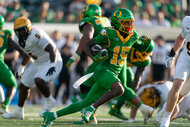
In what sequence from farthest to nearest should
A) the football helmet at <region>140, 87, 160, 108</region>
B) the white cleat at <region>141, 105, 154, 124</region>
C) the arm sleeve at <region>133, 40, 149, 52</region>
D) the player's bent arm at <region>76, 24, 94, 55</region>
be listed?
the football helmet at <region>140, 87, 160, 108</region> < the player's bent arm at <region>76, 24, 94, 55</region> < the white cleat at <region>141, 105, 154, 124</region> < the arm sleeve at <region>133, 40, 149, 52</region>

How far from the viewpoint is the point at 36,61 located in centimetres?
701

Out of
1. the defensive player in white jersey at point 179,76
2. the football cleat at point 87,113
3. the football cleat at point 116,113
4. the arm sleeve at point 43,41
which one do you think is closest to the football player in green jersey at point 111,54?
the football cleat at point 87,113

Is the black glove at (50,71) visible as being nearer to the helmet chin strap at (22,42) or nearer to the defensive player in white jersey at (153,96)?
the helmet chin strap at (22,42)

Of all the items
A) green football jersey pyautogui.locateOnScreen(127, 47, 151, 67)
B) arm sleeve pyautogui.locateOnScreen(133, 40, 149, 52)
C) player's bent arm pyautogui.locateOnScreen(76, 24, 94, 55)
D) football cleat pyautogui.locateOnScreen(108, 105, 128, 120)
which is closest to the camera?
arm sleeve pyautogui.locateOnScreen(133, 40, 149, 52)

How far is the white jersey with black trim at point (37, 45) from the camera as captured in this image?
6.75 m

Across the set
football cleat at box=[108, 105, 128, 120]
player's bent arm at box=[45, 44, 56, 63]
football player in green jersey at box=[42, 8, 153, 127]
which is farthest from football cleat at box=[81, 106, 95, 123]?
football cleat at box=[108, 105, 128, 120]

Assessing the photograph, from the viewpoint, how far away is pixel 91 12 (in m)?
6.93

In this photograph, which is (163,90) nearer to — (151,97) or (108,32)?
(151,97)

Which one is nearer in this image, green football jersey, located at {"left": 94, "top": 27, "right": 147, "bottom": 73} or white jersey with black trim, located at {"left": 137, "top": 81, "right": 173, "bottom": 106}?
green football jersey, located at {"left": 94, "top": 27, "right": 147, "bottom": 73}

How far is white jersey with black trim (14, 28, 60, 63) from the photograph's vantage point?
22.2 feet

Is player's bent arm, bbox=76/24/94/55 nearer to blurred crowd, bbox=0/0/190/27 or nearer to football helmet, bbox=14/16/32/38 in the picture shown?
football helmet, bbox=14/16/32/38

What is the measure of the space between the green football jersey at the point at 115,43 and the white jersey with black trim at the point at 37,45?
1.55 meters

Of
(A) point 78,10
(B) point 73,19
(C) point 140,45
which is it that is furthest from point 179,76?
(A) point 78,10

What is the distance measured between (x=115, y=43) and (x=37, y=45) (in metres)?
1.82
